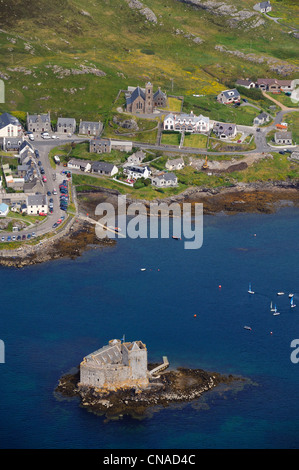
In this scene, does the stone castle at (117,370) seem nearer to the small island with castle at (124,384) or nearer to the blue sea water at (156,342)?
the small island with castle at (124,384)

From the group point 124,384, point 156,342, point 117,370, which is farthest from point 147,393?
point 156,342

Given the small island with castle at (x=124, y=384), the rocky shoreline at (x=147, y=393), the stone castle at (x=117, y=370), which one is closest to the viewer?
the rocky shoreline at (x=147, y=393)

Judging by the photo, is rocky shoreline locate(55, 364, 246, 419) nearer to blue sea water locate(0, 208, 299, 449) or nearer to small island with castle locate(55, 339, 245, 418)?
small island with castle locate(55, 339, 245, 418)

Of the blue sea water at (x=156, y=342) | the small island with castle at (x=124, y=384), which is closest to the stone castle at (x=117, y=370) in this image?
the small island with castle at (x=124, y=384)

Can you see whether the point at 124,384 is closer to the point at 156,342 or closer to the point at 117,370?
the point at 117,370

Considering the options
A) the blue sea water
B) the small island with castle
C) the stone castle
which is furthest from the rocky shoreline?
the blue sea water
